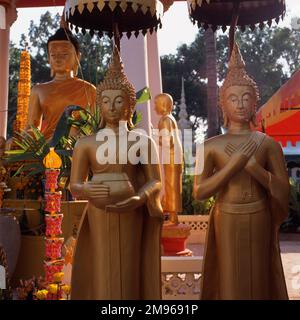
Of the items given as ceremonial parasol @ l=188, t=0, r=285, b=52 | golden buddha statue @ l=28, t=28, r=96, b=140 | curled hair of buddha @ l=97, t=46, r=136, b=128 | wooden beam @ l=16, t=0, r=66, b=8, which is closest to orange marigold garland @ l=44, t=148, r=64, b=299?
curled hair of buddha @ l=97, t=46, r=136, b=128

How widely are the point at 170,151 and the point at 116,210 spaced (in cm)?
450

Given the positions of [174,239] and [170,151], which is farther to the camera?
[170,151]

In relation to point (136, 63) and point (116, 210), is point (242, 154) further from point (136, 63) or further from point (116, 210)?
point (136, 63)

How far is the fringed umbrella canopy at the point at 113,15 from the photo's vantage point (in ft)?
11.4

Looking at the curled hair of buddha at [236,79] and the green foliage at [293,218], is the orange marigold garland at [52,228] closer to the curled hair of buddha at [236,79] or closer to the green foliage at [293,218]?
the curled hair of buddha at [236,79]

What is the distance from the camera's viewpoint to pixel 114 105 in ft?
9.91

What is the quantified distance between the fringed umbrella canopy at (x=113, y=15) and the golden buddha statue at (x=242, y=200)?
0.88 m

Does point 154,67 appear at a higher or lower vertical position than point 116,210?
higher

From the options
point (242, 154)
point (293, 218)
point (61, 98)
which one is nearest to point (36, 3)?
point (61, 98)

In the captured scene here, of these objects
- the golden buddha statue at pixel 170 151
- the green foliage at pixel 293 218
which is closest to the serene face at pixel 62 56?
the golden buddha statue at pixel 170 151

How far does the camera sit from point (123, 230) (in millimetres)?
2932

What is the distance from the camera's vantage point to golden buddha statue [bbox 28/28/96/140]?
593cm

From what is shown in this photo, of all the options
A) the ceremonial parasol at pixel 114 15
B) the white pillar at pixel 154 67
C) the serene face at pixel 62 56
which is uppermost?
the white pillar at pixel 154 67
